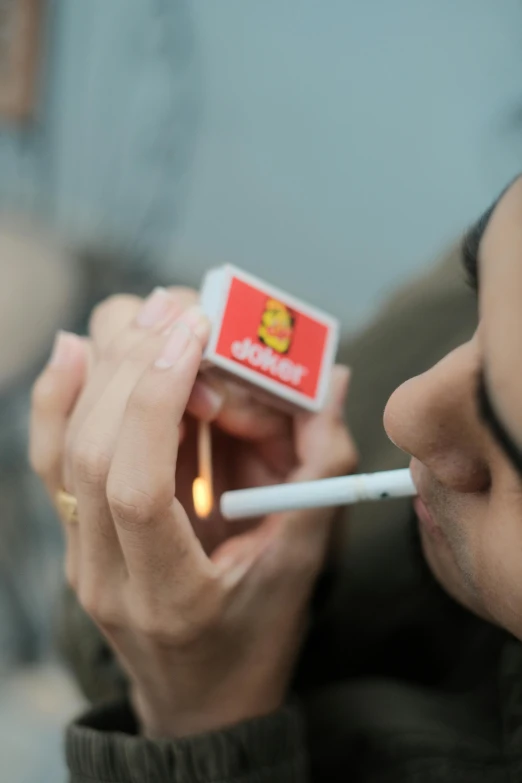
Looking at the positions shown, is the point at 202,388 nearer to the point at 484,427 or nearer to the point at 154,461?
the point at 154,461

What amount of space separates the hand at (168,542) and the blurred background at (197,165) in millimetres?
211

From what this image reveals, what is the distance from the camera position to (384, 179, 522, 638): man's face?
1.02ft

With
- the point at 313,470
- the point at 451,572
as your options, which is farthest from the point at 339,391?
the point at 451,572

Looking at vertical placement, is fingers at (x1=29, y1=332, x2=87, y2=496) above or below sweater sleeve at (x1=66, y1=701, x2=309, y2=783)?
above

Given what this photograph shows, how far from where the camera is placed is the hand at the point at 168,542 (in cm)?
45

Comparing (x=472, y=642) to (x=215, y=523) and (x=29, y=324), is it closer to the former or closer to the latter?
(x=215, y=523)

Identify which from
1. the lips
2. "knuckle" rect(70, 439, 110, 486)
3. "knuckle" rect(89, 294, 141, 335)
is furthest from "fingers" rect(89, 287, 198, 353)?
the lips

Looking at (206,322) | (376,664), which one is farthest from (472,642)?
(206,322)

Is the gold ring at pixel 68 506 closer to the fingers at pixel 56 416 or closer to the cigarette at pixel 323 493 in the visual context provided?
the fingers at pixel 56 416

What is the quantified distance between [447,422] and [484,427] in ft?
0.07

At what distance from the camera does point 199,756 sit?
52cm

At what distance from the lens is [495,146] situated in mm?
453

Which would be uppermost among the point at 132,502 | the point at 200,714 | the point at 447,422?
the point at 447,422

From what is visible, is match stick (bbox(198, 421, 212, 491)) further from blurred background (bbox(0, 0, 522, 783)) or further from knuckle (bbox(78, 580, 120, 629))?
blurred background (bbox(0, 0, 522, 783))
